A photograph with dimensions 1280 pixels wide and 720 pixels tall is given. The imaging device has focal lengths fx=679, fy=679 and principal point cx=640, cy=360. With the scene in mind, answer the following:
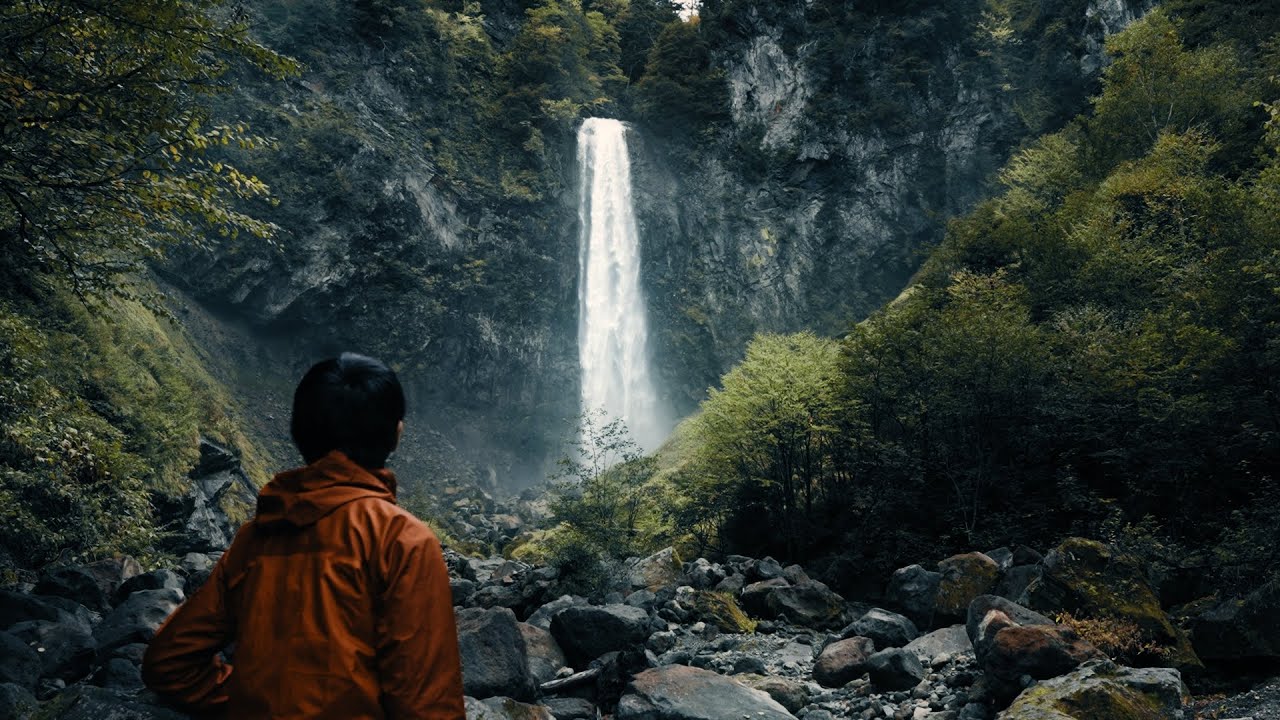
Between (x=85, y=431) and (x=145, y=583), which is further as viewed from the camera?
(x=145, y=583)

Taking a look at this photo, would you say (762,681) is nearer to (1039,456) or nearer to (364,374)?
(364,374)

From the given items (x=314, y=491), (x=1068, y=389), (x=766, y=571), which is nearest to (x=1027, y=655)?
(x=314, y=491)

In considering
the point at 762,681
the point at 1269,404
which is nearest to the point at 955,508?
the point at 1269,404

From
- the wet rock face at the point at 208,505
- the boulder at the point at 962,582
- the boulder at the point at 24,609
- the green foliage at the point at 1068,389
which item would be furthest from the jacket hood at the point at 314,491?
the wet rock face at the point at 208,505

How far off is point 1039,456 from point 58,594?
65.8 ft

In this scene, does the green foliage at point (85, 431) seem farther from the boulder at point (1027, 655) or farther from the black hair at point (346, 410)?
the boulder at point (1027, 655)

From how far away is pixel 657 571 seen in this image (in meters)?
16.0

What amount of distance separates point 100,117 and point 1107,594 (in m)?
12.8

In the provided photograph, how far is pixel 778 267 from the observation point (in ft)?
141

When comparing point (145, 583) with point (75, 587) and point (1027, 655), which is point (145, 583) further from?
point (1027, 655)

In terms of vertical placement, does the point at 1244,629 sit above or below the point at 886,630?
above

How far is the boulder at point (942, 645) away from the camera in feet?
30.8

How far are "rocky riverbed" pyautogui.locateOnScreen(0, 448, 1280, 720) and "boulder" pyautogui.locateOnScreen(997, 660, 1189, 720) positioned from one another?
0.02 meters

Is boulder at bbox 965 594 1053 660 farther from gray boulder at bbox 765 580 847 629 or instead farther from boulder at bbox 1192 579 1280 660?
gray boulder at bbox 765 580 847 629
